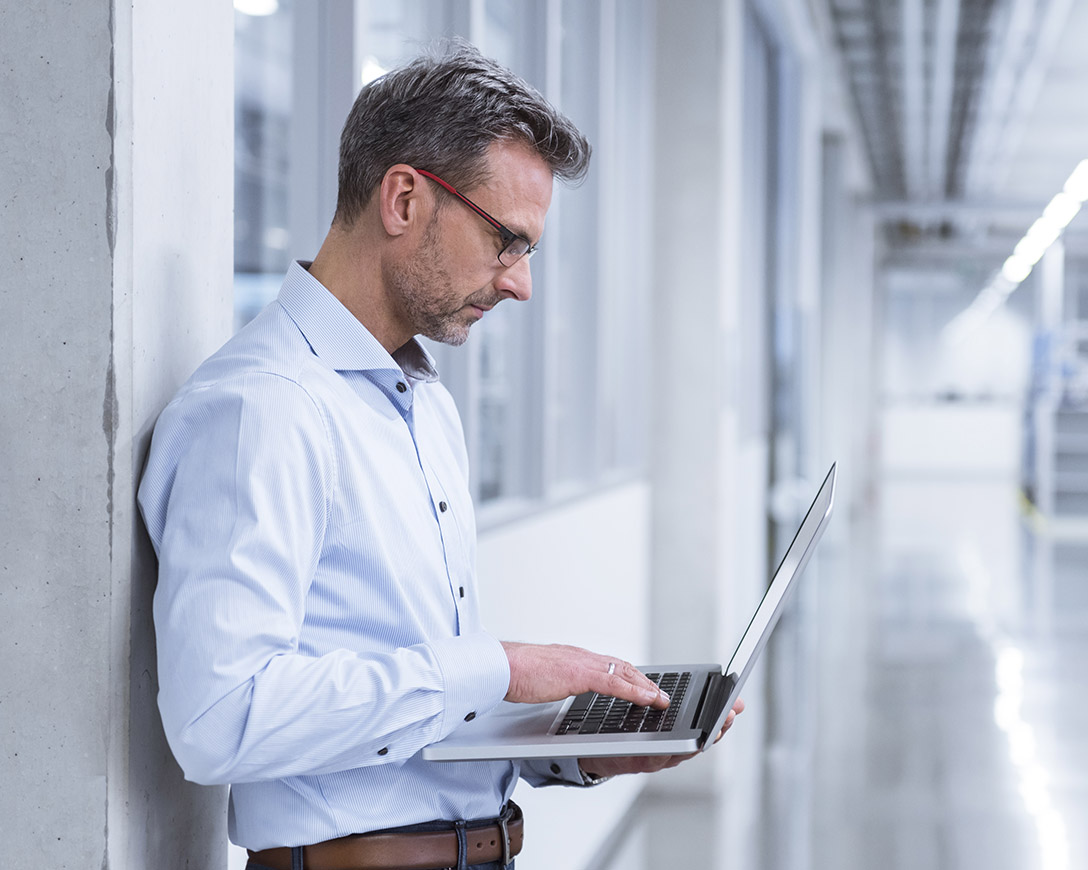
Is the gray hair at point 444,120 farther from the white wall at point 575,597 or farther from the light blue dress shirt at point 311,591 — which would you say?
the white wall at point 575,597

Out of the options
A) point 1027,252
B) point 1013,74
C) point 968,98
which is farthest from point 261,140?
point 1027,252

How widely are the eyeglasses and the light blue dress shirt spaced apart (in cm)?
17

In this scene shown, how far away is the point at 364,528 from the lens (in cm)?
Result: 123

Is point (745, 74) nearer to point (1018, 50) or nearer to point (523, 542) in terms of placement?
point (1018, 50)

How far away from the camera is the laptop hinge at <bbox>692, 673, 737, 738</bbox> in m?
1.27

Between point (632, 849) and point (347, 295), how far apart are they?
3.21 meters

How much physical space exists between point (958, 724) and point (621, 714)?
467cm

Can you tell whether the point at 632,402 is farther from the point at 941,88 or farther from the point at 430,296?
the point at 941,88

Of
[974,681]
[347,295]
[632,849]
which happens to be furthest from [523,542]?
[974,681]

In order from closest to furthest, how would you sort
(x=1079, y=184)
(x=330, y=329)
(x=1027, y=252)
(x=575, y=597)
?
(x=330, y=329) < (x=575, y=597) < (x=1079, y=184) < (x=1027, y=252)

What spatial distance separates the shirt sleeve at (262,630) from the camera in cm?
107

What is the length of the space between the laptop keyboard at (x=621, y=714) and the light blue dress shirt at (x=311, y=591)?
124 millimetres

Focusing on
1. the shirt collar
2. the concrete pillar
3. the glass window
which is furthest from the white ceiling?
the concrete pillar

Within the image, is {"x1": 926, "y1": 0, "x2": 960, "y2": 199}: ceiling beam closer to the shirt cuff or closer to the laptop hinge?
the laptop hinge
